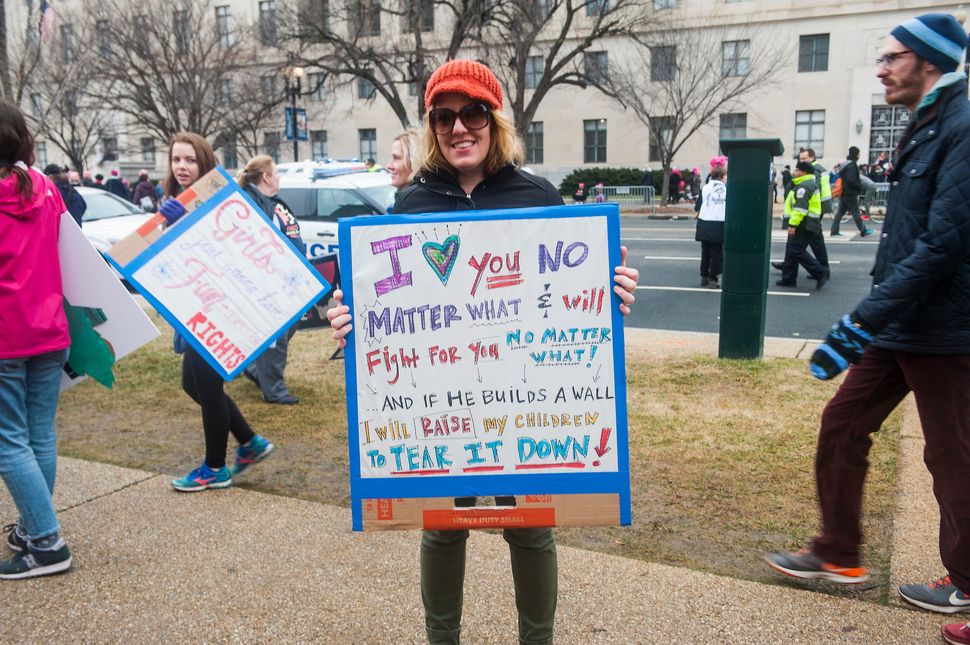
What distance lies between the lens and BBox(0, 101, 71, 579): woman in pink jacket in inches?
124

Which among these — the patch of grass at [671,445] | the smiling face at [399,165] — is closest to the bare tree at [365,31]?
the patch of grass at [671,445]

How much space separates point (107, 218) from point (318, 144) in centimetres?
3693

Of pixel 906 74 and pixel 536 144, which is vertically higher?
pixel 536 144

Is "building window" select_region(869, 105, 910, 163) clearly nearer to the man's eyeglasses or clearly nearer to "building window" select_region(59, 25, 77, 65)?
"building window" select_region(59, 25, 77, 65)

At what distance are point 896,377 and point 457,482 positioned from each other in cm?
169

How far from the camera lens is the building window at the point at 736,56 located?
38000mm

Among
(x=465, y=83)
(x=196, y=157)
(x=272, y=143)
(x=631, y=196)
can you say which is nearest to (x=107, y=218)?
(x=196, y=157)

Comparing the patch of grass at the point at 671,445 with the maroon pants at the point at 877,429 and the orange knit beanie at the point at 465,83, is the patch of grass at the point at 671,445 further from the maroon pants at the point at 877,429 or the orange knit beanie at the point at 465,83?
the orange knit beanie at the point at 465,83

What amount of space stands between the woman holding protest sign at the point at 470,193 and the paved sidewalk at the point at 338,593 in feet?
1.37

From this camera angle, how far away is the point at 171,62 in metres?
29.8

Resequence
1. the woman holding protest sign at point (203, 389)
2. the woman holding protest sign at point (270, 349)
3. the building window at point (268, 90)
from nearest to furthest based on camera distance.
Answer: the woman holding protest sign at point (203, 389)
the woman holding protest sign at point (270, 349)
the building window at point (268, 90)

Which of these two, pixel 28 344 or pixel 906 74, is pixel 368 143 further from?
pixel 906 74

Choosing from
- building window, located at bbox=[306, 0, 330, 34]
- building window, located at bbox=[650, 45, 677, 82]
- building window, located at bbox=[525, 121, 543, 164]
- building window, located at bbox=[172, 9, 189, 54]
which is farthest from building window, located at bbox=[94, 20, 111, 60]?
building window, located at bbox=[525, 121, 543, 164]

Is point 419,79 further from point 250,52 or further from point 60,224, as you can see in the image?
point 60,224
